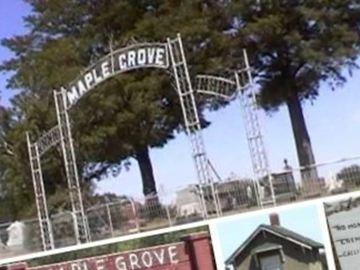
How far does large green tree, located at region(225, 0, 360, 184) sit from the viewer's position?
34.1m

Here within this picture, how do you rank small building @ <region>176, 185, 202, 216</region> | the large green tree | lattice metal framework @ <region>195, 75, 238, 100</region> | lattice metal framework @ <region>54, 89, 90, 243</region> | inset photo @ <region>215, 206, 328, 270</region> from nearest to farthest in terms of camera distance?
inset photo @ <region>215, 206, 328, 270</region>
small building @ <region>176, 185, 202, 216</region>
lattice metal framework @ <region>54, 89, 90, 243</region>
lattice metal framework @ <region>195, 75, 238, 100</region>
the large green tree

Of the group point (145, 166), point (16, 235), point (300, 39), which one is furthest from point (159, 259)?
point (145, 166)

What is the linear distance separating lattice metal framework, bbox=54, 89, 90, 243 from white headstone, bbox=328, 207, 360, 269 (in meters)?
7.58

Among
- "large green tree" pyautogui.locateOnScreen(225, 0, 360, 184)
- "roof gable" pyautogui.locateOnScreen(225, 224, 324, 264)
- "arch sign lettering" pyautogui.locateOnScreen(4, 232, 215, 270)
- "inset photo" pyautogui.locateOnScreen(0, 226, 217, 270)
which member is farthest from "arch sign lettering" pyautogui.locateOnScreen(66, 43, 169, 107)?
"large green tree" pyautogui.locateOnScreen(225, 0, 360, 184)

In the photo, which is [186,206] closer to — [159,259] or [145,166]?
[159,259]

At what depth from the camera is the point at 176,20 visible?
1379 inches

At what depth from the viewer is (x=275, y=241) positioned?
17891mm

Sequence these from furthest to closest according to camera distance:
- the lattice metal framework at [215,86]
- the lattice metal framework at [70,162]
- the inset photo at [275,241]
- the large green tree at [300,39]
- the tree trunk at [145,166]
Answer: the tree trunk at [145,166]
the large green tree at [300,39]
the lattice metal framework at [215,86]
the lattice metal framework at [70,162]
the inset photo at [275,241]

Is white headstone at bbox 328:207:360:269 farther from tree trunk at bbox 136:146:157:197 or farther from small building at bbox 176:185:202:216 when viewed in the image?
tree trunk at bbox 136:146:157:197

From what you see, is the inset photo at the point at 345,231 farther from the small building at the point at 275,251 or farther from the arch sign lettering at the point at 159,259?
the arch sign lettering at the point at 159,259

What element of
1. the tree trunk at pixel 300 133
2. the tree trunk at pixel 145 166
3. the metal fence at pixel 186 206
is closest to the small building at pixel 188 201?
the metal fence at pixel 186 206

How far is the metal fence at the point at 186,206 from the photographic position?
20984 millimetres

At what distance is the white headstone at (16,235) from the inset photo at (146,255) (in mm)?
4271

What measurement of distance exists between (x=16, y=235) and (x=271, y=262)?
321 inches
